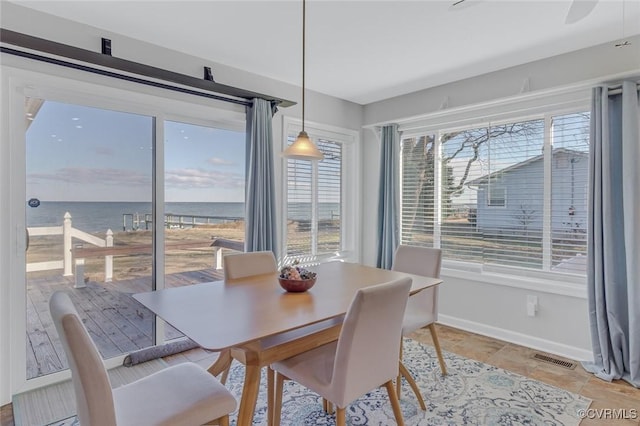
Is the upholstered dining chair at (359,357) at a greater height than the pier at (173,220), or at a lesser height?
lesser

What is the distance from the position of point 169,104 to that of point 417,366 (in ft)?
9.74

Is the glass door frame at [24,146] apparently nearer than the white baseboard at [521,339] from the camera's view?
Yes

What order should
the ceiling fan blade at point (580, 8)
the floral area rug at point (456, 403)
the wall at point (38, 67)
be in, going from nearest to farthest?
1. the ceiling fan blade at point (580, 8)
2. the floral area rug at point (456, 403)
3. the wall at point (38, 67)

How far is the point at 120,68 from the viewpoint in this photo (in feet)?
8.39

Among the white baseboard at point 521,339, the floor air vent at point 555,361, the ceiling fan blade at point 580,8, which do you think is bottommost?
the floor air vent at point 555,361

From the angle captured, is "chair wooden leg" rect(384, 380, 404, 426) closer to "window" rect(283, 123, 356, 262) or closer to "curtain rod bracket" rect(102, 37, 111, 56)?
"window" rect(283, 123, 356, 262)

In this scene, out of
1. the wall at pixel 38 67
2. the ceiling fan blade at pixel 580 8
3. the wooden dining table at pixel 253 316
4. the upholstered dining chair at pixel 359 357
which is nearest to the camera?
the wooden dining table at pixel 253 316

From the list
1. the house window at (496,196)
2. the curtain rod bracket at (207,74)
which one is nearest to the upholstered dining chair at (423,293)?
the house window at (496,196)

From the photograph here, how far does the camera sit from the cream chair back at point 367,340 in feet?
4.91

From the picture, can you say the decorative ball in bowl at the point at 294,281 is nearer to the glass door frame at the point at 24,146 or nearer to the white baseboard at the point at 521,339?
the glass door frame at the point at 24,146

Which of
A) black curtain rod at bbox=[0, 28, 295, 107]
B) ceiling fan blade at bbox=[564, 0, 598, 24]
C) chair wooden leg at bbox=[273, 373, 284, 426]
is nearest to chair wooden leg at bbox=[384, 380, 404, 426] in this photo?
chair wooden leg at bbox=[273, 373, 284, 426]

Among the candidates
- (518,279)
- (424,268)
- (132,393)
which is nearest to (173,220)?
(132,393)

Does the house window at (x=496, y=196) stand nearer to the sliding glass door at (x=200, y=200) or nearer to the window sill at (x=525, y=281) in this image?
the window sill at (x=525, y=281)

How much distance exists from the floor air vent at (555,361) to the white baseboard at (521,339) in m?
0.10
